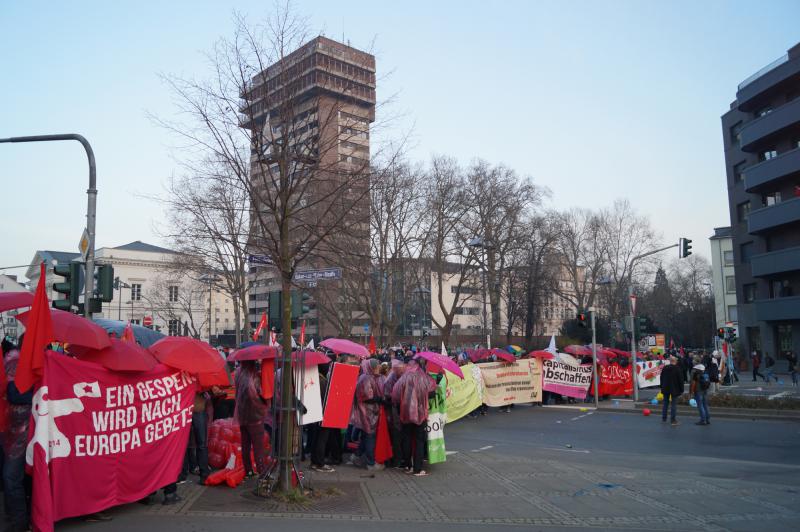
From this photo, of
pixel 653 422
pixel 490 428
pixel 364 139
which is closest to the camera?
pixel 364 139

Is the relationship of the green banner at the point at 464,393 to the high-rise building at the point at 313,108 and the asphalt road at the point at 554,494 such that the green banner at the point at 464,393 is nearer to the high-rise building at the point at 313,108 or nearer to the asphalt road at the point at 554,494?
the asphalt road at the point at 554,494

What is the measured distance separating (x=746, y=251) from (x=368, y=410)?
158 ft

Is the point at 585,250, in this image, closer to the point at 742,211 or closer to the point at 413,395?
the point at 742,211

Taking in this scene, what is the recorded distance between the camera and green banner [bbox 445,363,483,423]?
17.2m

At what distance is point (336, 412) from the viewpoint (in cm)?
1038

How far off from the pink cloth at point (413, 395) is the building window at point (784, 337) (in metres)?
42.7

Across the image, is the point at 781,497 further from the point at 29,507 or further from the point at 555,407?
the point at 555,407

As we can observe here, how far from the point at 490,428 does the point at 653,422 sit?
4.77 metres

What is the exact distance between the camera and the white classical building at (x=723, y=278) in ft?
221

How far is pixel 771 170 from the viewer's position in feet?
145

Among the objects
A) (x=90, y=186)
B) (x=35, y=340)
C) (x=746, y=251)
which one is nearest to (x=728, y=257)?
(x=746, y=251)

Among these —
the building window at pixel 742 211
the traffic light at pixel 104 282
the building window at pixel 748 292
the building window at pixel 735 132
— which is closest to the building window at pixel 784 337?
the building window at pixel 748 292

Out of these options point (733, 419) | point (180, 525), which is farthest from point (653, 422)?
point (180, 525)

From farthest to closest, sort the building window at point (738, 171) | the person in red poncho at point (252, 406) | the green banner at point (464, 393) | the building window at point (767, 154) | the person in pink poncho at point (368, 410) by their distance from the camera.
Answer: the building window at point (738, 171) < the building window at point (767, 154) < the green banner at point (464, 393) < the person in pink poncho at point (368, 410) < the person in red poncho at point (252, 406)
